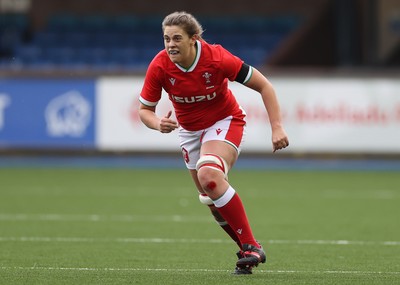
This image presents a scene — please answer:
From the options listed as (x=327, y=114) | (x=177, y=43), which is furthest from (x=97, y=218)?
(x=327, y=114)

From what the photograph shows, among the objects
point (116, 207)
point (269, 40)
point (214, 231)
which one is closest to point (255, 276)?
point (214, 231)

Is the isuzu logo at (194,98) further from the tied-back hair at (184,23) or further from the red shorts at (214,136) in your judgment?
the tied-back hair at (184,23)

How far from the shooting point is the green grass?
7785 mm

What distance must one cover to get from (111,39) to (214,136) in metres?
18.8

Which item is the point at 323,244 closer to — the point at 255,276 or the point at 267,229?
the point at 267,229

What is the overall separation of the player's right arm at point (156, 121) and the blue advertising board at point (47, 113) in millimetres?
12122

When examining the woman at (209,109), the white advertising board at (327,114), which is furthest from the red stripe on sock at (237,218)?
the white advertising board at (327,114)

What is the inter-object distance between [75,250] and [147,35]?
1763cm

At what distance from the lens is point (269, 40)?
83.8ft

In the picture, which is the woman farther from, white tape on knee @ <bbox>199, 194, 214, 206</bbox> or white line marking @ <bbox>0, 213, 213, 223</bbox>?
white line marking @ <bbox>0, 213, 213, 223</bbox>

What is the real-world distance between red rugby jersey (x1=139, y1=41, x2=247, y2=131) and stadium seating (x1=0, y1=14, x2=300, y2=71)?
15909 mm

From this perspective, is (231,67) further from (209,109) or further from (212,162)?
(212,162)

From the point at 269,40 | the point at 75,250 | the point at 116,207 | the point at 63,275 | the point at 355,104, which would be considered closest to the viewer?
the point at 63,275

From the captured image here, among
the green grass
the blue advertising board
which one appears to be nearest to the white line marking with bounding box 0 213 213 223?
the green grass
